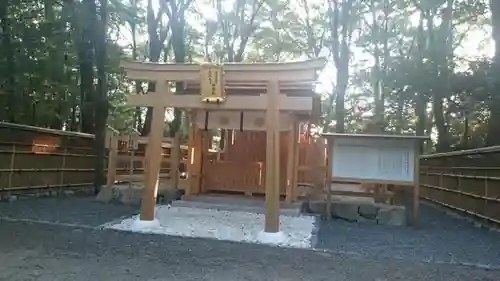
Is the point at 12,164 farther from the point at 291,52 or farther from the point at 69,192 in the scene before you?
the point at 291,52

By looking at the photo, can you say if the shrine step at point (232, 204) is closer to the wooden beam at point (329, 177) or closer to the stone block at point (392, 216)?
the wooden beam at point (329, 177)

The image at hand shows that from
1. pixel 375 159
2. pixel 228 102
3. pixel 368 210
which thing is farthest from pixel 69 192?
pixel 375 159

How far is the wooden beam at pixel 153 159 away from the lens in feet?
22.1

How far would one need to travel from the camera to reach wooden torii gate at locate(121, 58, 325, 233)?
617 centimetres

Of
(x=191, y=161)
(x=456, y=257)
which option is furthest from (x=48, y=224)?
(x=456, y=257)

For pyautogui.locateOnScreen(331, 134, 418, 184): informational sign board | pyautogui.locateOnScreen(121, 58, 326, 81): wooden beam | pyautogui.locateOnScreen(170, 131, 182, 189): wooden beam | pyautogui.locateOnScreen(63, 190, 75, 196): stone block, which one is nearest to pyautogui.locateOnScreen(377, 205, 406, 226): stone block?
pyautogui.locateOnScreen(331, 134, 418, 184): informational sign board

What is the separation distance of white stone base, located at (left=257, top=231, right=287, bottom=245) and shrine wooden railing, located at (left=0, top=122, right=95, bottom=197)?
→ 5692 millimetres

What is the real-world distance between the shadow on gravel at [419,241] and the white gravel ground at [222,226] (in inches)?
13.8

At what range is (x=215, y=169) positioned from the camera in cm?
1054

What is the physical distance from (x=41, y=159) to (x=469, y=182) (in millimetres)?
9047

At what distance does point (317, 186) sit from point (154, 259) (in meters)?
5.69

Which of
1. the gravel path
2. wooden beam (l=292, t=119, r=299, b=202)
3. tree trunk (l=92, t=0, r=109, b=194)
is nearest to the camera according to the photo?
the gravel path

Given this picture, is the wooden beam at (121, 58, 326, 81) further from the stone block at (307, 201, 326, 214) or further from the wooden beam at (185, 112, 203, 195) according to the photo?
the stone block at (307, 201, 326, 214)

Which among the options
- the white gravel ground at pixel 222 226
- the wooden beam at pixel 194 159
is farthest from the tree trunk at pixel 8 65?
the white gravel ground at pixel 222 226
